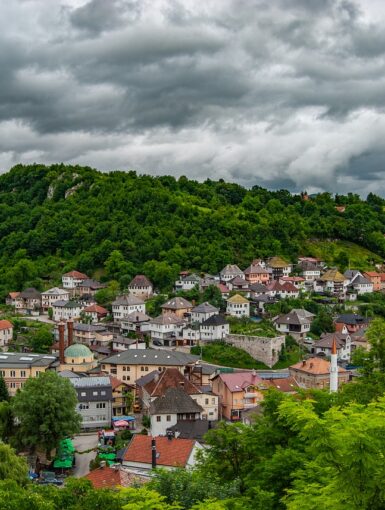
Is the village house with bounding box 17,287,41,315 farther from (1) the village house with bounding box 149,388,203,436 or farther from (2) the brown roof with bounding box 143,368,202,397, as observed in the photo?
(1) the village house with bounding box 149,388,203,436

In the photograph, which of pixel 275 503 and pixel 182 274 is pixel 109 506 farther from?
pixel 182 274

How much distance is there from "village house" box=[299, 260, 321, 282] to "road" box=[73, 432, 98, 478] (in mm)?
52597

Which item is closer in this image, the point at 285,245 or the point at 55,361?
the point at 55,361

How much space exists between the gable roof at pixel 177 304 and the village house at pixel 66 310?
11021mm

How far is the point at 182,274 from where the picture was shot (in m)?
88.9

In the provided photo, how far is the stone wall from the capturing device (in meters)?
63.9

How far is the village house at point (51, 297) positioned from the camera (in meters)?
85.3

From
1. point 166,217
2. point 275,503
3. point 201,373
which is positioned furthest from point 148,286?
point 275,503

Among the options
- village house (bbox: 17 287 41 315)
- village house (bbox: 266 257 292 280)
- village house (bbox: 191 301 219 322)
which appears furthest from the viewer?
village house (bbox: 266 257 292 280)

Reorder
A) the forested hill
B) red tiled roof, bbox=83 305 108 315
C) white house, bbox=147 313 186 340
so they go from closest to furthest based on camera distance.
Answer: white house, bbox=147 313 186 340 < red tiled roof, bbox=83 305 108 315 < the forested hill

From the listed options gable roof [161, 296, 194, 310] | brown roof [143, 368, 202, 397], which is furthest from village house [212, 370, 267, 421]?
gable roof [161, 296, 194, 310]

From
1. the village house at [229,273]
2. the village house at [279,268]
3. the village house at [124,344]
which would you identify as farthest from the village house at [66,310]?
the village house at [279,268]

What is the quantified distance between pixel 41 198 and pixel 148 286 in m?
59.3

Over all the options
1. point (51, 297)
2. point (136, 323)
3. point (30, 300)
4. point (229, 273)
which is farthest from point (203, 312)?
point (30, 300)
